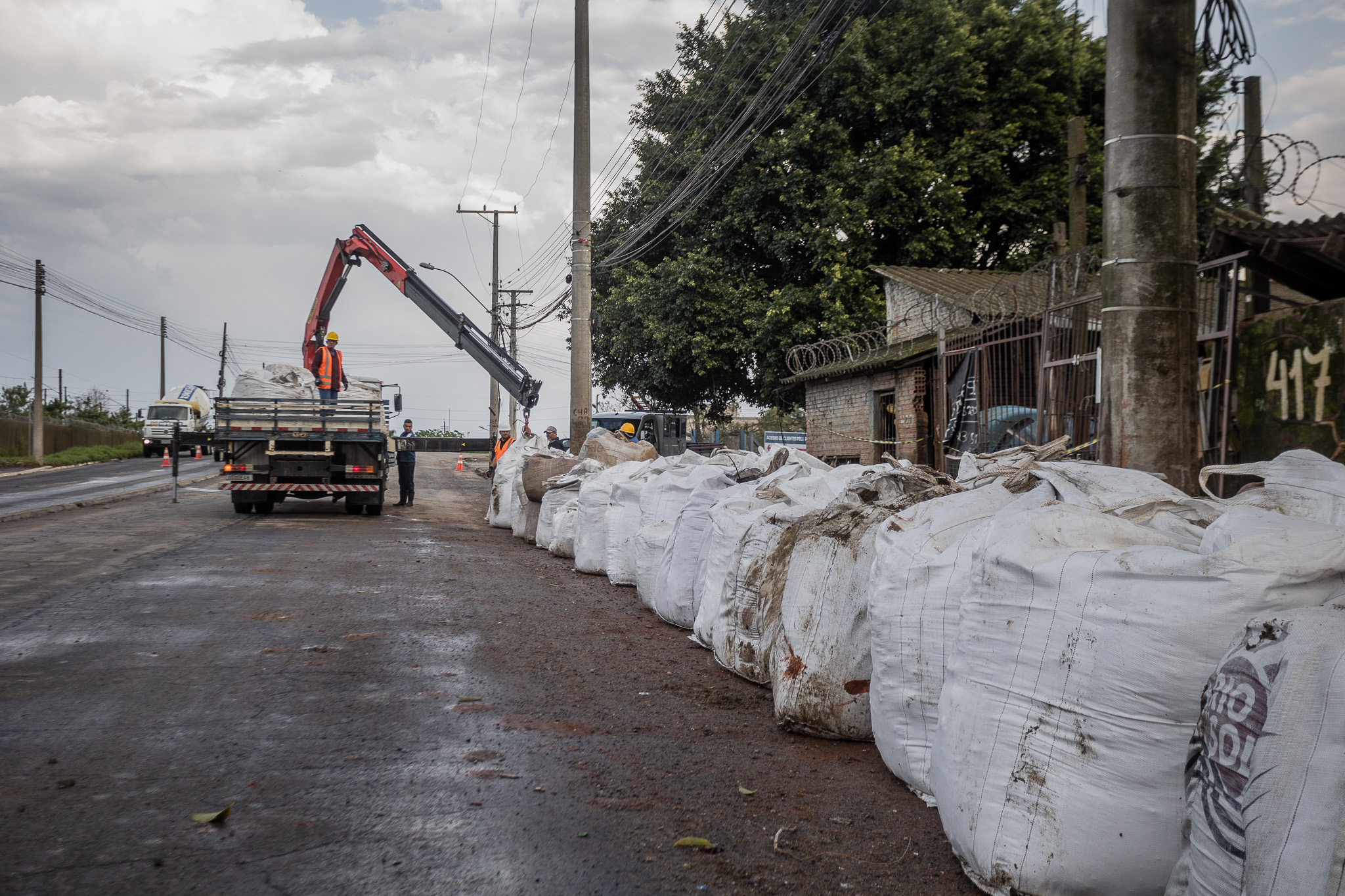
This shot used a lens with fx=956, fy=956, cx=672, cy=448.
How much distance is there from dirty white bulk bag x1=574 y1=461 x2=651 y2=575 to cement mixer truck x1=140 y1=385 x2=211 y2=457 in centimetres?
3116

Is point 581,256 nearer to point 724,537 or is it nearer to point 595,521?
point 595,521

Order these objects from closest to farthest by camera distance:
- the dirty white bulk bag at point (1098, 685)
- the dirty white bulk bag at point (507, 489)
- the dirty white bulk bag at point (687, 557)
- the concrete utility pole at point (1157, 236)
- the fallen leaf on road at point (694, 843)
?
the dirty white bulk bag at point (1098, 685) < the fallen leaf on road at point (694, 843) < the concrete utility pole at point (1157, 236) < the dirty white bulk bag at point (687, 557) < the dirty white bulk bag at point (507, 489)

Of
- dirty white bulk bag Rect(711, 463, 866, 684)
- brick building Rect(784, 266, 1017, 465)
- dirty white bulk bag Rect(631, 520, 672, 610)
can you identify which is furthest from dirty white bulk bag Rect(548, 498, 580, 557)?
dirty white bulk bag Rect(711, 463, 866, 684)

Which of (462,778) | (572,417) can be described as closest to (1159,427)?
(462,778)

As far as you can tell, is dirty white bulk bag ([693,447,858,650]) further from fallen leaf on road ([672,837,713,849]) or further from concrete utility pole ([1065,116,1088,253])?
concrete utility pole ([1065,116,1088,253])

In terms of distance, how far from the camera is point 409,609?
6078 mm

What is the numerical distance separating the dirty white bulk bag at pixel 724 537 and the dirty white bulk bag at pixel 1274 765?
2850 mm

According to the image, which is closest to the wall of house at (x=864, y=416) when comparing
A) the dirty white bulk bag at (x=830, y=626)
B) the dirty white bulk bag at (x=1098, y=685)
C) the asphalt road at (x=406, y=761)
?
the asphalt road at (x=406, y=761)

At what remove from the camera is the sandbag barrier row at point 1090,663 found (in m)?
1.65

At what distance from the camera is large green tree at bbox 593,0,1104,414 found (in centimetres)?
1795

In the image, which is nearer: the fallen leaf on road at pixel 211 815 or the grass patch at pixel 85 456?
the fallen leaf on road at pixel 211 815

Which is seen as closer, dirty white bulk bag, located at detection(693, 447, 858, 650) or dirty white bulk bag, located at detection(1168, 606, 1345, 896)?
dirty white bulk bag, located at detection(1168, 606, 1345, 896)

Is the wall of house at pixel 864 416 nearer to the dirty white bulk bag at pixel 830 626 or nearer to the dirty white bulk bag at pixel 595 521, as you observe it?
the dirty white bulk bag at pixel 595 521

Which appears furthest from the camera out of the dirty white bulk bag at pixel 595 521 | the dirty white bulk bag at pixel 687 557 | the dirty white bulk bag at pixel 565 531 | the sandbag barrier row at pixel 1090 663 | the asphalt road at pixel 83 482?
the asphalt road at pixel 83 482
